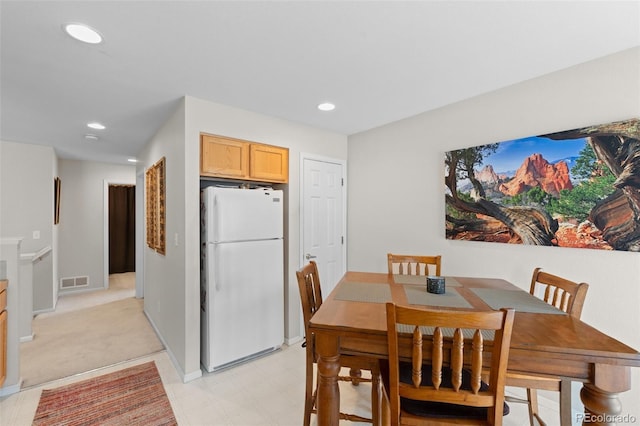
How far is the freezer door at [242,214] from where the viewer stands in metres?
2.51

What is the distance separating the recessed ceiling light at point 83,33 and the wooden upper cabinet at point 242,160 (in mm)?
980

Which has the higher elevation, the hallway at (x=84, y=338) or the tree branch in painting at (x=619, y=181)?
the tree branch in painting at (x=619, y=181)

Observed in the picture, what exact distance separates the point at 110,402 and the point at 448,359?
2.41 meters

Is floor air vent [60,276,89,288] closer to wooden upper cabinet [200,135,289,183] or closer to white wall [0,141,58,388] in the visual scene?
white wall [0,141,58,388]

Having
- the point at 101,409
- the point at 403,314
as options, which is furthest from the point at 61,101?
the point at 403,314

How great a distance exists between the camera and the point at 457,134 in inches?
105

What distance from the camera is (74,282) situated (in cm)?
509

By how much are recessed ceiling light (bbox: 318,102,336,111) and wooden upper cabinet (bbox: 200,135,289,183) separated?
603mm

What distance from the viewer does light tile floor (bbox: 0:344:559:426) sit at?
6.47 ft

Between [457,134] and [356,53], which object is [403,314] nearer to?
[356,53]

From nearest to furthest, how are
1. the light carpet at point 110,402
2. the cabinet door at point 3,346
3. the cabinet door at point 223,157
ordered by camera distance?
the light carpet at point 110,402, the cabinet door at point 3,346, the cabinet door at point 223,157

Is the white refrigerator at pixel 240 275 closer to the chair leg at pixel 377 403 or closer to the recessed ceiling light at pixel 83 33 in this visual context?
the recessed ceiling light at pixel 83 33

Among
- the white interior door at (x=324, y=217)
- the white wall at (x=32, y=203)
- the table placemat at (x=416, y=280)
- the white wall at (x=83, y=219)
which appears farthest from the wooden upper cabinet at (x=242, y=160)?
the white wall at (x=83, y=219)

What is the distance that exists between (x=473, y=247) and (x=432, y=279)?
1.01 meters
